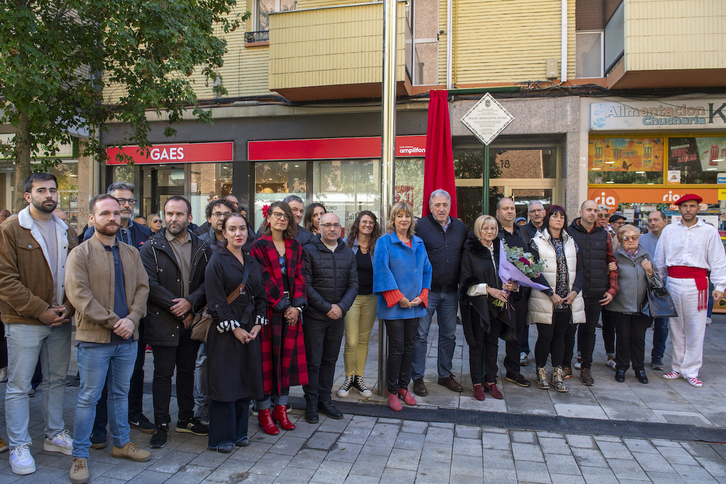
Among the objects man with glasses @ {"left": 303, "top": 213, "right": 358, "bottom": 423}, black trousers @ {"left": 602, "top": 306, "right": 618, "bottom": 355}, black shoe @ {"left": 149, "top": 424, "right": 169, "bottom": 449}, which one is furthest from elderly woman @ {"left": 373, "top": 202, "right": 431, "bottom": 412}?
black trousers @ {"left": 602, "top": 306, "right": 618, "bottom": 355}

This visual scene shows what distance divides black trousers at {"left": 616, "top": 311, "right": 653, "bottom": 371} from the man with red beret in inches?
18.7

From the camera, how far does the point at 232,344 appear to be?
3750mm

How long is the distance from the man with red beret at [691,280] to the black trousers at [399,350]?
3.33 meters

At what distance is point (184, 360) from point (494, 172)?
8293 mm

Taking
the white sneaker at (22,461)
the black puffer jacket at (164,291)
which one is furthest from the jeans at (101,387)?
the white sneaker at (22,461)

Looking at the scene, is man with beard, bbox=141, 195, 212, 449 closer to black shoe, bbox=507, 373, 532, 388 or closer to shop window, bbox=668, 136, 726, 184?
black shoe, bbox=507, 373, 532, 388

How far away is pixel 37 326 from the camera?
357 cm

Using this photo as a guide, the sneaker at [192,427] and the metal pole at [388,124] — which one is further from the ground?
the metal pole at [388,124]

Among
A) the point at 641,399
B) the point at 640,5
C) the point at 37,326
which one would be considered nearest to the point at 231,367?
the point at 37,326

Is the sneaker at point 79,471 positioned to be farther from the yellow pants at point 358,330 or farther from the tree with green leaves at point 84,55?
the tree with green leaves at point 84,55

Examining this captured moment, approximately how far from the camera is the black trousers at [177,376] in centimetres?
393

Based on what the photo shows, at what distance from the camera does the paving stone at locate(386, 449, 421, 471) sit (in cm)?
358

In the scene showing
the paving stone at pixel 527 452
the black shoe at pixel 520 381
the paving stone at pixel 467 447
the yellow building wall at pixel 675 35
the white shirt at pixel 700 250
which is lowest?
the paving stone at pixel 467 447

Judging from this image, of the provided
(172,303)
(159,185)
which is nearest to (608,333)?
(172,303)
